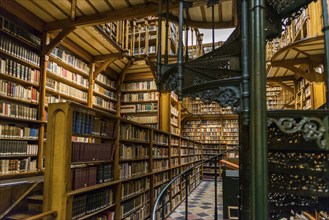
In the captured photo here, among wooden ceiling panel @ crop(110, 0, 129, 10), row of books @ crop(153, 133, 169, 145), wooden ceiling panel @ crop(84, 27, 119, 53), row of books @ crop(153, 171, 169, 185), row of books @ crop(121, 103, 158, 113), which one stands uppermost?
wooden ceiling panel @ crop(110, 0, 129, 10)

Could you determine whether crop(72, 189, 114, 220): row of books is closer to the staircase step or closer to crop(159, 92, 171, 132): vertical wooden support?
the staircase step

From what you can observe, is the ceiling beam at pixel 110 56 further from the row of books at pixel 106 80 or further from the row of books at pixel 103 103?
the row of books at pixel 103 103

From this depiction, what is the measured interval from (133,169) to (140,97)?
3.07m

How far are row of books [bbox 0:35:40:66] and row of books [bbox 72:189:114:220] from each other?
2.29m

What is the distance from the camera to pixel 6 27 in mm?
3369

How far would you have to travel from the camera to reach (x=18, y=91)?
3551mm

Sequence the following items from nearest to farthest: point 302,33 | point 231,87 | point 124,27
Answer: point 231,87
point 302,33
point 124,27

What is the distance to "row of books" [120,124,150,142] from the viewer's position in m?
3.43

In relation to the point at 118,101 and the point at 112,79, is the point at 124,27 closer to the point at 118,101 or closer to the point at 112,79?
the point at 112,79

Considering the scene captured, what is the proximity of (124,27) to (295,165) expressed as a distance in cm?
493

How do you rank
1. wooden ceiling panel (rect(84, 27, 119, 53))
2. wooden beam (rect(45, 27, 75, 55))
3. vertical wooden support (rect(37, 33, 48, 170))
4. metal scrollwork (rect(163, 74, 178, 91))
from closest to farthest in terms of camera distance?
metal scrollwork (rect(163, 74, 178, 91)) < vertical wooden support (rect(37, 33, 48, 170)) < wooden beam (rect(45, 27, 75, 55)) < wooden ceiling panel (rect(84, 27, 119, 53))

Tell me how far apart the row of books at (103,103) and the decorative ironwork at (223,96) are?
4512 millimetres

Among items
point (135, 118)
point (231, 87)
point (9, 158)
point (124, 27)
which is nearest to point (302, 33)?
point (124, 27)

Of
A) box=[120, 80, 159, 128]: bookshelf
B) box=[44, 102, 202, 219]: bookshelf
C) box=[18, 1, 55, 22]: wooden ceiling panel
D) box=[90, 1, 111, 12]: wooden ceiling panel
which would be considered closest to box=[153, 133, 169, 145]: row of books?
box=[44, 102, 202, 219]: bookshelf
